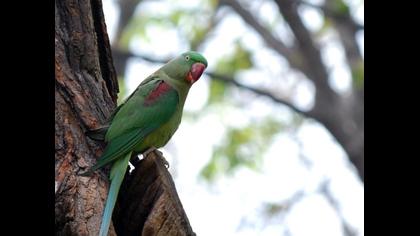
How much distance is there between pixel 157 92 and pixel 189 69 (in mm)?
324

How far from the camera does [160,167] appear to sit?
12.3 ft

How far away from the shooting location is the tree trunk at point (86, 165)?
3.59m

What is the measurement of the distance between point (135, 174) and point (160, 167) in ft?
0.43

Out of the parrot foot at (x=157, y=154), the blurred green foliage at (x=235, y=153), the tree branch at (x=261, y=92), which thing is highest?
the blurred green foliage at (x=235, y=153)

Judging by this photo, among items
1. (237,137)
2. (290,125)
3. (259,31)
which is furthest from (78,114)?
(290,125)

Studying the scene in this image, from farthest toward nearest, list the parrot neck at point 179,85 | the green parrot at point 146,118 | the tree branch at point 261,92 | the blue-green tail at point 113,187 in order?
1. the tree branch at point 261,92
2. the parrot neck at point 179,85
3. the green parrot at point 146,118
4. the blue-green tail at point 113,187

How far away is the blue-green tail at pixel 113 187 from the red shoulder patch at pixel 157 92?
1.24 ft

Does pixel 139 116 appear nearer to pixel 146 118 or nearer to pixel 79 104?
pixel 146 118

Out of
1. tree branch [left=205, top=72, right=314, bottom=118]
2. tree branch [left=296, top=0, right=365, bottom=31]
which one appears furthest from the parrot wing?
tree branch [left=296, top=0, right=365, bottom=31]

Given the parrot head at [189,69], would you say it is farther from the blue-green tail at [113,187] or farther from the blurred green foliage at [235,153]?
the blurred green foliage at [235,153]

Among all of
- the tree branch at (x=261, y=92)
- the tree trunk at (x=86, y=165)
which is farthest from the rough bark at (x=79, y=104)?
the tree branch at (x=261, y=92)

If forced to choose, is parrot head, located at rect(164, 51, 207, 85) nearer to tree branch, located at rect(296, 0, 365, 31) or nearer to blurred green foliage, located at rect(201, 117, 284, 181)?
tree branch, located at rect(296, 0, 365, 31)

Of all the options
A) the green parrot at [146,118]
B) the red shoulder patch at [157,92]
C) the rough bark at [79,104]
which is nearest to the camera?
the rough bark at [79,104]
